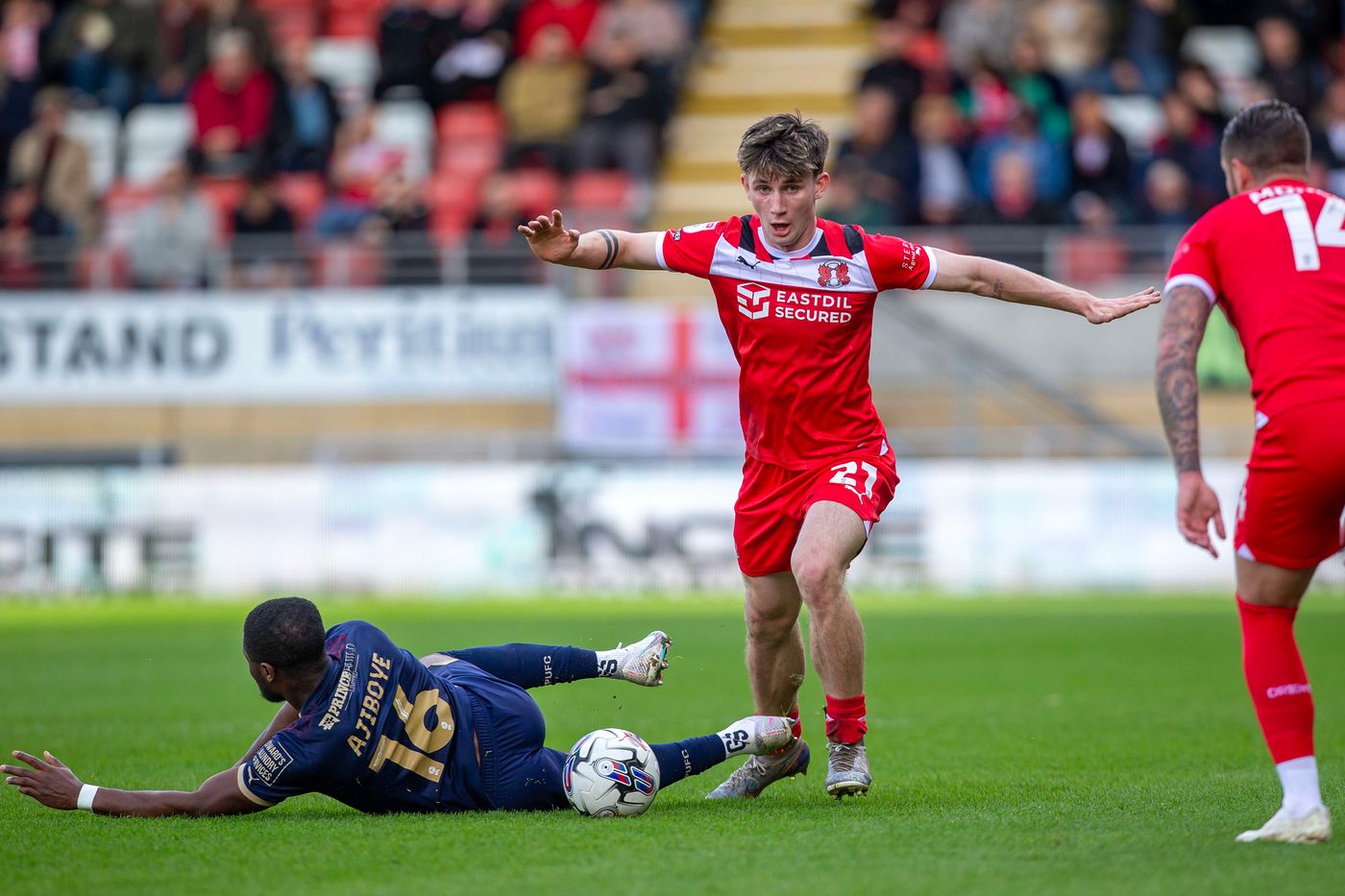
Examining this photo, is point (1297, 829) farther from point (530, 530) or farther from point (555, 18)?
point (555, 18)

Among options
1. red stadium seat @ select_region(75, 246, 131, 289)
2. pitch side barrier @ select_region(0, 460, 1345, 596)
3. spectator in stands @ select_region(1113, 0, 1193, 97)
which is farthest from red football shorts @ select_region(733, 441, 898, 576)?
spectator in stands @ select_region(1113, 0, 1193, 97)

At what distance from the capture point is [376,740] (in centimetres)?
602

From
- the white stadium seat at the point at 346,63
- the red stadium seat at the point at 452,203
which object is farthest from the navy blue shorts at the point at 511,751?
the white stadium seat at the point at 346,63

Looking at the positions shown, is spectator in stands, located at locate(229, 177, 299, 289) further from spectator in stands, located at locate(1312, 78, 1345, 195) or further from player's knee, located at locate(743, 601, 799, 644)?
Answer: player's knee, located at locate(743, 601, 799, 644)

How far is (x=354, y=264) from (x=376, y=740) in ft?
50.5

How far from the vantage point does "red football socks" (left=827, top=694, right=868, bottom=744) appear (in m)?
6.63

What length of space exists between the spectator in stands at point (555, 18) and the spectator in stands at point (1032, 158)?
21.3 feet

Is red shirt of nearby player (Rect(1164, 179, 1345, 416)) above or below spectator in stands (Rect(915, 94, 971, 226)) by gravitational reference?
below

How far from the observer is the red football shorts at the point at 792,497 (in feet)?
22.1

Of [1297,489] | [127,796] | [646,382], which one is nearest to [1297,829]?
[1297,489]

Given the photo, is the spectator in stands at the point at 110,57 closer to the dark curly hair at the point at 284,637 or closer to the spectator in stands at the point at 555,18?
A: the spectator in stands at the point at 555,18

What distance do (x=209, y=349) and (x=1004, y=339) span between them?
9523 mm

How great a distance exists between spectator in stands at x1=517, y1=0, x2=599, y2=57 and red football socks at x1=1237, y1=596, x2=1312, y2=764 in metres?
20.3

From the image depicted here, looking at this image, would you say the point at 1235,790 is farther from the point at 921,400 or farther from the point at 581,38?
the point at 581,38
